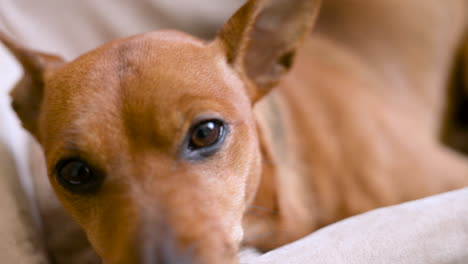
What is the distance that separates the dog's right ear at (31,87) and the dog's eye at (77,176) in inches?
15.1

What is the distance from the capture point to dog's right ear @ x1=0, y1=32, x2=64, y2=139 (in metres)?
1.48

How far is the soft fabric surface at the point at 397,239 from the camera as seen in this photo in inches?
39.9

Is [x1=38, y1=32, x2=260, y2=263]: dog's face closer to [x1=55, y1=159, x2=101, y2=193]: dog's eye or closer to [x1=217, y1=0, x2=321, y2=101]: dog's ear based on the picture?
[x1=55, y1=159, x2=101, y2=193]: dog's eye

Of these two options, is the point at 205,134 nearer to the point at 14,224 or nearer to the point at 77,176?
the point at 77,176

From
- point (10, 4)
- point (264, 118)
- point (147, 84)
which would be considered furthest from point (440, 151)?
point (10, 4)

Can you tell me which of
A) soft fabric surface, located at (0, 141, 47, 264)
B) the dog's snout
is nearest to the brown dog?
the dog's snout

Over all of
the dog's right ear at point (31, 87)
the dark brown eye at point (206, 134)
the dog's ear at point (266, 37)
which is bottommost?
the dark brown eye at point (206, 134)

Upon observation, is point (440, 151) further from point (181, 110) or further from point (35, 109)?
point (35, 109)

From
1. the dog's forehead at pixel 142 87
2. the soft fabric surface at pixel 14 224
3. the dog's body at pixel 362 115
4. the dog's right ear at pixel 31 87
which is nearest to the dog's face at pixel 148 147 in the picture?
the dog's forehead at pixel 142 87

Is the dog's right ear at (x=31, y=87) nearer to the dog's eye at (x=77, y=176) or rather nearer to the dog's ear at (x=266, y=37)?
the dog's eye at (x=77, y=176)

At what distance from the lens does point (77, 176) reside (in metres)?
1.19

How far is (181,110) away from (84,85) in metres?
0.29

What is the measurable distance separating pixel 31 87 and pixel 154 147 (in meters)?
0.66

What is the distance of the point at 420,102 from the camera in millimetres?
2580
